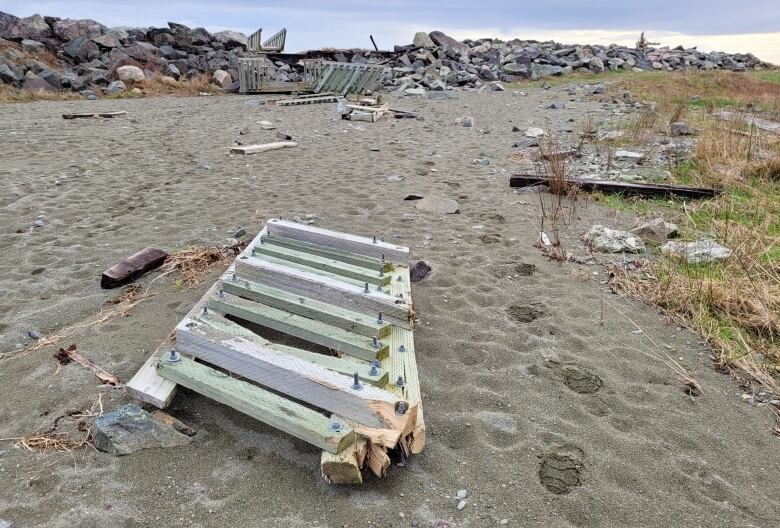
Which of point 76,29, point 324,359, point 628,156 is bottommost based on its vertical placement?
point 324,359

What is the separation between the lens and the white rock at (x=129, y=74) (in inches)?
614

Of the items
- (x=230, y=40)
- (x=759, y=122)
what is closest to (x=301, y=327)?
(x=759, y=122)

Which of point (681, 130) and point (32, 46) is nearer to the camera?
point (681, 130)

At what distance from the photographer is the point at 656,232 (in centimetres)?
455

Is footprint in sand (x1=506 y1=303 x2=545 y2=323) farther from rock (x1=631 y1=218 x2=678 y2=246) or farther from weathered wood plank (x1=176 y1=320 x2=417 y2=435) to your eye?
rock (x1=631 y1=218 x2=678 y2=246)

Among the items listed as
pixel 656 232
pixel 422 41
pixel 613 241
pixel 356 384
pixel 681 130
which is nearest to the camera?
pixel 356 384

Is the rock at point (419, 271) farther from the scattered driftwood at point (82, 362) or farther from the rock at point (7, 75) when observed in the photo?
the rock at point (7, 75)

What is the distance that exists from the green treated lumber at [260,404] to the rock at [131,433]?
0.20m

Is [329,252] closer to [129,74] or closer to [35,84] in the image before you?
[35,84]

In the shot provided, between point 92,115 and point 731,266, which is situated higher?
point 92,115

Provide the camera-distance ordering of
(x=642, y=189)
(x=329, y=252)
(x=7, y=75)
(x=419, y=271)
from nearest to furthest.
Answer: (x=329, y=252) → (x=419, y=271) → (x=642, y=189) → (x=7, y=75)

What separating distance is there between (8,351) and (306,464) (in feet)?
6.57

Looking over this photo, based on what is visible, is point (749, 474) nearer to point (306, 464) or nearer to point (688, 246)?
point (306, 464)

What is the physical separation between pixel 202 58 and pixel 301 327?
19.0m
